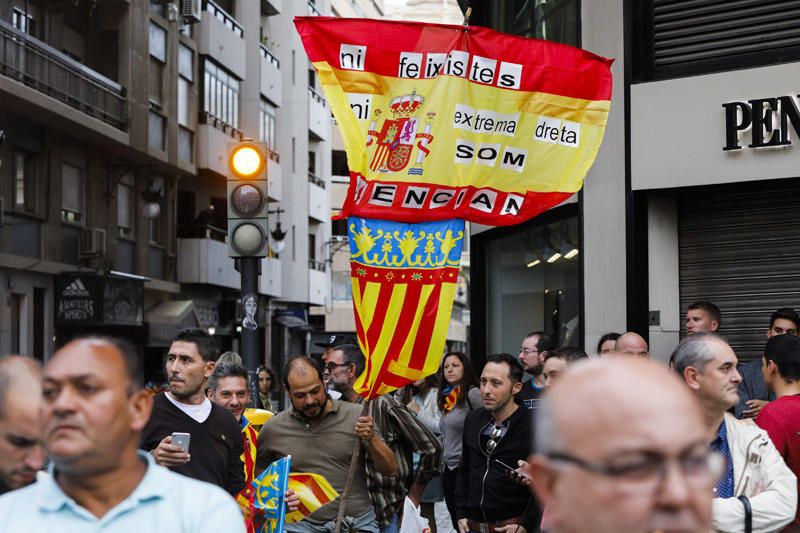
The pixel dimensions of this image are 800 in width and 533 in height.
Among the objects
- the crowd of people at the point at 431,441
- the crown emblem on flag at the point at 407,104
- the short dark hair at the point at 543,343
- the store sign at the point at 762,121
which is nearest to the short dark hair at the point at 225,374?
the crowd of people at the point at 431,441

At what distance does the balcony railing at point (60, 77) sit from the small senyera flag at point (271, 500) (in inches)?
740

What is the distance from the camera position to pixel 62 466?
10.9ft

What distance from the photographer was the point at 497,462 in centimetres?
858

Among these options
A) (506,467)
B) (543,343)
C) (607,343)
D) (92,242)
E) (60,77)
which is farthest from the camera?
(92,242)

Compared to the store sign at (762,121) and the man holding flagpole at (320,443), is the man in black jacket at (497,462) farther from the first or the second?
the store sign at (762,121)

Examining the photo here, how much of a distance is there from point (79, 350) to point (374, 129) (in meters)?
5.92

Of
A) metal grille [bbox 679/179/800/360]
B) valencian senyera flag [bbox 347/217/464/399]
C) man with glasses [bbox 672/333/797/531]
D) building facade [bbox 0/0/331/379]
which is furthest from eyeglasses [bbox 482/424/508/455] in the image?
building facade [bbox 0/0/331/379]

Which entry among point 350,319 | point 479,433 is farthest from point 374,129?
point 350,319

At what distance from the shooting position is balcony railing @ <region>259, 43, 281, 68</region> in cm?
4379

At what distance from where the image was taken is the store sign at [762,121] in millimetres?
11203

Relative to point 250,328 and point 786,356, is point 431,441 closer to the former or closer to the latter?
point 250,328

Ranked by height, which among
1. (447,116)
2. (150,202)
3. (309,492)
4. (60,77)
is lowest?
(309,492)

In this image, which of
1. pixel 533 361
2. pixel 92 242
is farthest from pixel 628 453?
pixel 92 242

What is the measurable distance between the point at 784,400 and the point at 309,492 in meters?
3.06
